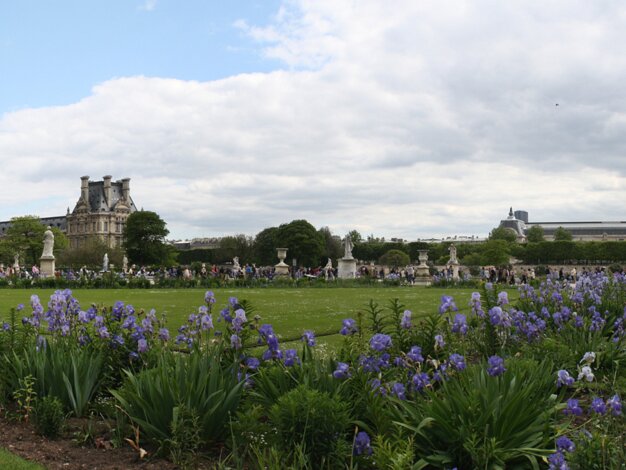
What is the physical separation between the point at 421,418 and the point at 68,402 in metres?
2.81

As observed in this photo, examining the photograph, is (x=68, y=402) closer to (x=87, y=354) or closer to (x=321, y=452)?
(x=87, y=354)

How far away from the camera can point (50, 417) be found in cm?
464

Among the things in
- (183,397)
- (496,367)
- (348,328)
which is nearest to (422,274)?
(348,328)

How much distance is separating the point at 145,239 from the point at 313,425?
83.9 meters

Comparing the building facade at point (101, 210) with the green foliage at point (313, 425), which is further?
the building facade at point (101, 210)

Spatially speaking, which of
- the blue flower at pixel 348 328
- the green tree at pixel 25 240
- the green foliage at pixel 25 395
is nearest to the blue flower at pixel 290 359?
the blue flower at pixel 348 328

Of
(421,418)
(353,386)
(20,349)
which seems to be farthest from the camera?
(20,349)

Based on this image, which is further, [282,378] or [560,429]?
[282,378]

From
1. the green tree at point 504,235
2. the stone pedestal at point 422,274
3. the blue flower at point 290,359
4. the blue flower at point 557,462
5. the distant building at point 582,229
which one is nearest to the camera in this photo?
the blue flower at point 557,462

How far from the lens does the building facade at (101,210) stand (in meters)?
133

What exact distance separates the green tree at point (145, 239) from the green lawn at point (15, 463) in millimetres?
81922

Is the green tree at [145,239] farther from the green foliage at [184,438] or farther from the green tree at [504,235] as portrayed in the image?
the green foliage at [184,438]

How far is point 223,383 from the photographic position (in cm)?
441

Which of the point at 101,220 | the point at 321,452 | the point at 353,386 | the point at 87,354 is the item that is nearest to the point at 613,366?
the point at 353,386
